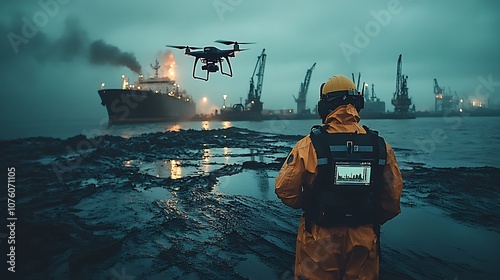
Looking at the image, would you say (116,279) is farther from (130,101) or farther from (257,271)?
(130,101)

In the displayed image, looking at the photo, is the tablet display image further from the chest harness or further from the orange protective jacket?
the orange protective jacket

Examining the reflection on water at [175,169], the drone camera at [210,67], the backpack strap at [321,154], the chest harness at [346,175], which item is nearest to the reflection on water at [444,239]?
the chest harness at [346,175]

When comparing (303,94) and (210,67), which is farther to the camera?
(303,94)

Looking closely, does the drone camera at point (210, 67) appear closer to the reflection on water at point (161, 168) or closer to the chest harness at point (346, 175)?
Answer: the reflection on water at point (161, 168)

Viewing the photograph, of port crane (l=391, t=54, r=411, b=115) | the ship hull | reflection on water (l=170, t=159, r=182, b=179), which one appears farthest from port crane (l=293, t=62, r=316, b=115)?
reflection on water (l=170, t=159, r=182, b=179)

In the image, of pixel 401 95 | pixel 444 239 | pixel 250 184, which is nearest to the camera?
pixel 444 239

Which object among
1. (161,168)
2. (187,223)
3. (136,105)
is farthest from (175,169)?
(136,105)

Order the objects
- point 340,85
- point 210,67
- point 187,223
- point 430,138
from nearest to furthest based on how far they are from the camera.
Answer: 1. point 340,85
2. point 187,223
3. point 210,67
4. point 430,138

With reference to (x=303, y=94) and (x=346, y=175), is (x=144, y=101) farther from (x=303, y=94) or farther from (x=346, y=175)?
(x=303, y=94)
